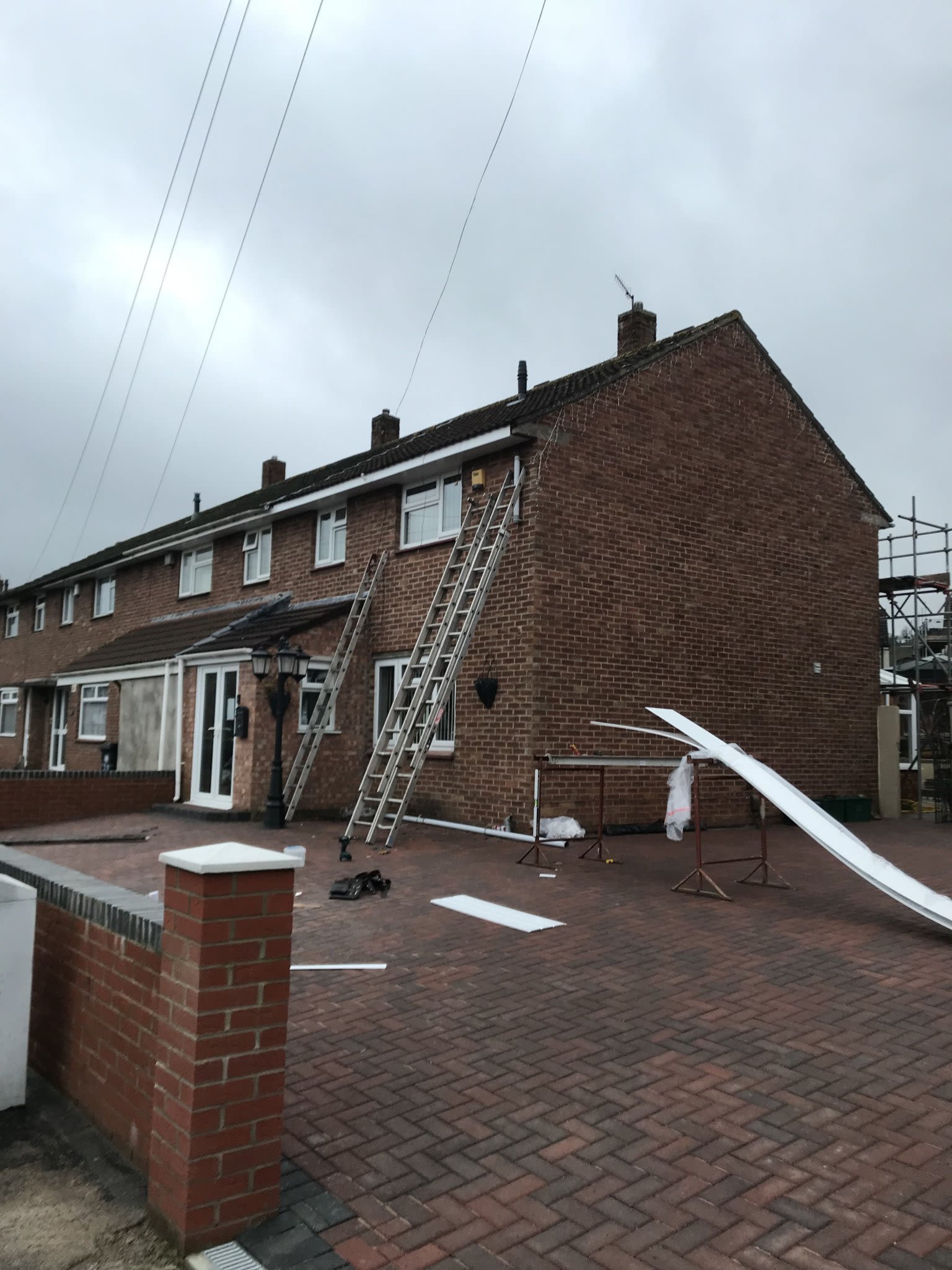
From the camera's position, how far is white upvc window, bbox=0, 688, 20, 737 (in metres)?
26.5

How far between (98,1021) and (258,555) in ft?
50.7

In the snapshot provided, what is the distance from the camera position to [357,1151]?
3500 millimetres

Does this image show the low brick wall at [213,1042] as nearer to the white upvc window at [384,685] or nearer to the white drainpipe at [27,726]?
the white upvc window at [384,685]

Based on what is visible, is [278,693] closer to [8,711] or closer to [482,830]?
[482,830]

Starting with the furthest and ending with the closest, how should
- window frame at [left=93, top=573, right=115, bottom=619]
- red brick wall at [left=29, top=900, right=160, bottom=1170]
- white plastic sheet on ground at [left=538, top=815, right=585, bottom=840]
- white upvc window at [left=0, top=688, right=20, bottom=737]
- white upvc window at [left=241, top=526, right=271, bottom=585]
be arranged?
white upvc window at [left=0, top=688, right=20, bottom=737] → window frame at [left=93, top=573, right=115, bottom=619] → white upvc window at [left=241, top=526, right=271, bottom=585] → white plastic sheet on ground at [left=538, top=815, right=585, bottom=840] → red brick wall at [left=29, top=900, right=160, bottom=1170]

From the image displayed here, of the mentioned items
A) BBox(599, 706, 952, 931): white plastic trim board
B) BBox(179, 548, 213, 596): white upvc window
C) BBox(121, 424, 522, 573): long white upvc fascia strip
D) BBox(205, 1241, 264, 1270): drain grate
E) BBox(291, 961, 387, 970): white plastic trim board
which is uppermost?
BBox(121, 424, 522, 573): long white upvc fascia strip

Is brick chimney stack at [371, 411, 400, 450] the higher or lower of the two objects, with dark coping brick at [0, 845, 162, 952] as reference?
higher

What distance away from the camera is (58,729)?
73.6 ft

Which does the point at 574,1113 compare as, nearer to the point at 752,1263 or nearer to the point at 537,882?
the point at 752,1263

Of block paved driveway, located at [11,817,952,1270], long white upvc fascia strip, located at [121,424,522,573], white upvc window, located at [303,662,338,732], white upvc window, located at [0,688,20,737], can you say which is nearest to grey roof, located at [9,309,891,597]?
long white upvc fascia strip, located at [121,424,522,573]

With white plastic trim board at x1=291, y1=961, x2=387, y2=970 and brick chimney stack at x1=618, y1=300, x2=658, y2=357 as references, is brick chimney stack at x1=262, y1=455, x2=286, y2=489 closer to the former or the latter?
brick chimney stack at x1=618, y1=300, x2=658, y2=357

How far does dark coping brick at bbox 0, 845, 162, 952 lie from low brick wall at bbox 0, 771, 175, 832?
934cm

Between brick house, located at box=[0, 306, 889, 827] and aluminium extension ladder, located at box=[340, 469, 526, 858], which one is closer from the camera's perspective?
aluminium extension ladder, located at box=[340, 469, 526, 858]

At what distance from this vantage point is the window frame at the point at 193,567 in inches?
793
